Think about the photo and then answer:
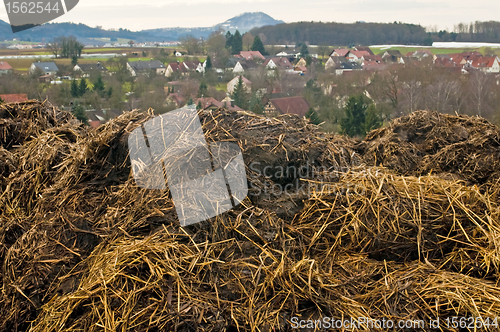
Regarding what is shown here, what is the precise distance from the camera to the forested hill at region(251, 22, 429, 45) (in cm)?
8038

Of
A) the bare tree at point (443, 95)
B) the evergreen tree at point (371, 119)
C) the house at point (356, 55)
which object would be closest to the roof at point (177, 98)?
the evergreen tree at point (371, 119)

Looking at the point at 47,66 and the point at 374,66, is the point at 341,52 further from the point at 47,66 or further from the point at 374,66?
the point at 47,66

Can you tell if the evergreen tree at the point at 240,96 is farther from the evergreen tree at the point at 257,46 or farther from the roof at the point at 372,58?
the evergreen tree at the point at 257,46

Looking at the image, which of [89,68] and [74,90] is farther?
[89,68]

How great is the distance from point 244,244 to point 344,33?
293 feet

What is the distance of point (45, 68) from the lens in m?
37.0

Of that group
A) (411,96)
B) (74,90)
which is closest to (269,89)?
(411,96)

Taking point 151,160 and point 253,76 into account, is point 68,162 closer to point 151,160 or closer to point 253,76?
point 151,160

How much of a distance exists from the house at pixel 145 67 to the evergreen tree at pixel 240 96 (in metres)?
10.3

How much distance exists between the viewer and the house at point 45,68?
33209mm

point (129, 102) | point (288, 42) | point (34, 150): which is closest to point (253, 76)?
point (129, 102)

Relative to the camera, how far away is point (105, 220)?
9.68ft

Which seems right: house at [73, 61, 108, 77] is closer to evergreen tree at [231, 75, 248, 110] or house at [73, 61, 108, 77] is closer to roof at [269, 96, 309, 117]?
evergreen tree at [231, 75, 248, 110]

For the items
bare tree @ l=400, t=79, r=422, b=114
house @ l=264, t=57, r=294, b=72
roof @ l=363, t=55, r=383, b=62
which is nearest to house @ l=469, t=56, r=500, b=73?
bare tree @ l=400, t=79, r=422, b=114
